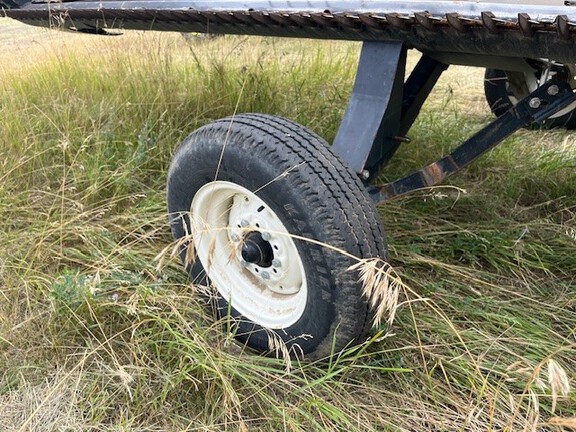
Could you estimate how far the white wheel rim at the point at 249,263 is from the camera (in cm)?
172

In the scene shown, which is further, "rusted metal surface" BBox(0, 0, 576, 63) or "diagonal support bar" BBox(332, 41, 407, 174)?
"diagonal support bar" BBox(332, 41, 407, 174)

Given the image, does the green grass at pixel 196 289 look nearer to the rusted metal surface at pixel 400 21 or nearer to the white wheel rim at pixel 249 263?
the white wheel rim at pixel 249 263

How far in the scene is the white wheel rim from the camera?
1719 mm

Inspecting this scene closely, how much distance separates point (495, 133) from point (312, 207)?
2.43 feet

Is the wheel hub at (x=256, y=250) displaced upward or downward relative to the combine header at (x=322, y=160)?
downward

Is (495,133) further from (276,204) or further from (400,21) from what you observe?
(276,204)

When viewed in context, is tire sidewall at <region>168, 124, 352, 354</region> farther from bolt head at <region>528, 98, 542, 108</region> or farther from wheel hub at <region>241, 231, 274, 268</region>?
bolt head at <region>528, 98, 542, 108</region>

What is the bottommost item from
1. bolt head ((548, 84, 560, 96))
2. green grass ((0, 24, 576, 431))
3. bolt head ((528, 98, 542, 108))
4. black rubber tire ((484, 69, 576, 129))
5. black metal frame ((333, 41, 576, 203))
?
green grass ((0, 24, 576, 431))

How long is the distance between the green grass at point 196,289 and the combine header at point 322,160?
15cm

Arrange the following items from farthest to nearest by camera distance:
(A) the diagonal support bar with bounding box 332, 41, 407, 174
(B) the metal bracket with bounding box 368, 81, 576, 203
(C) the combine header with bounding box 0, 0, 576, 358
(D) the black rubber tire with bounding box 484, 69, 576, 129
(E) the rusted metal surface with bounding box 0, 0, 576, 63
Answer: (D) the black rubber tire with bounding box 484, 69, 576, 129, (B) the metal bracket with bounding box 368, 81, 576, 203, (A) the diagonal support bar with bounding box 332, 41, 407, 174, (C) the combine header with bounding box 0, 0, 576, 358, (E) the rusted metal surface with bounding box 0, 0, 576, 63

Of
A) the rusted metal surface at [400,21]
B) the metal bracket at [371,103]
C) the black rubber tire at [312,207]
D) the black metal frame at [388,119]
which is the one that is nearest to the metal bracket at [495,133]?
the black metal frame at [388,119]

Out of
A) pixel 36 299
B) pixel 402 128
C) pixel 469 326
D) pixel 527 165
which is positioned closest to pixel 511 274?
pixel 469 326

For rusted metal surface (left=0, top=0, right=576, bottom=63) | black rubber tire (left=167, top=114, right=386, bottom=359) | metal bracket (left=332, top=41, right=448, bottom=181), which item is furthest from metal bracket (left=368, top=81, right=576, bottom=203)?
black rubber tire (left=167, top=114, right=386, bottom=359)

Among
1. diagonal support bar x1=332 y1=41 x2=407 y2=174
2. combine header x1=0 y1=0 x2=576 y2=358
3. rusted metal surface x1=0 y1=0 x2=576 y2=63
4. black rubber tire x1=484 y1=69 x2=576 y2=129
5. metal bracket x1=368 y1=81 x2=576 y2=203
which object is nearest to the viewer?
rusted metal surface x1=0 y1=0 x2=576 y2=63
